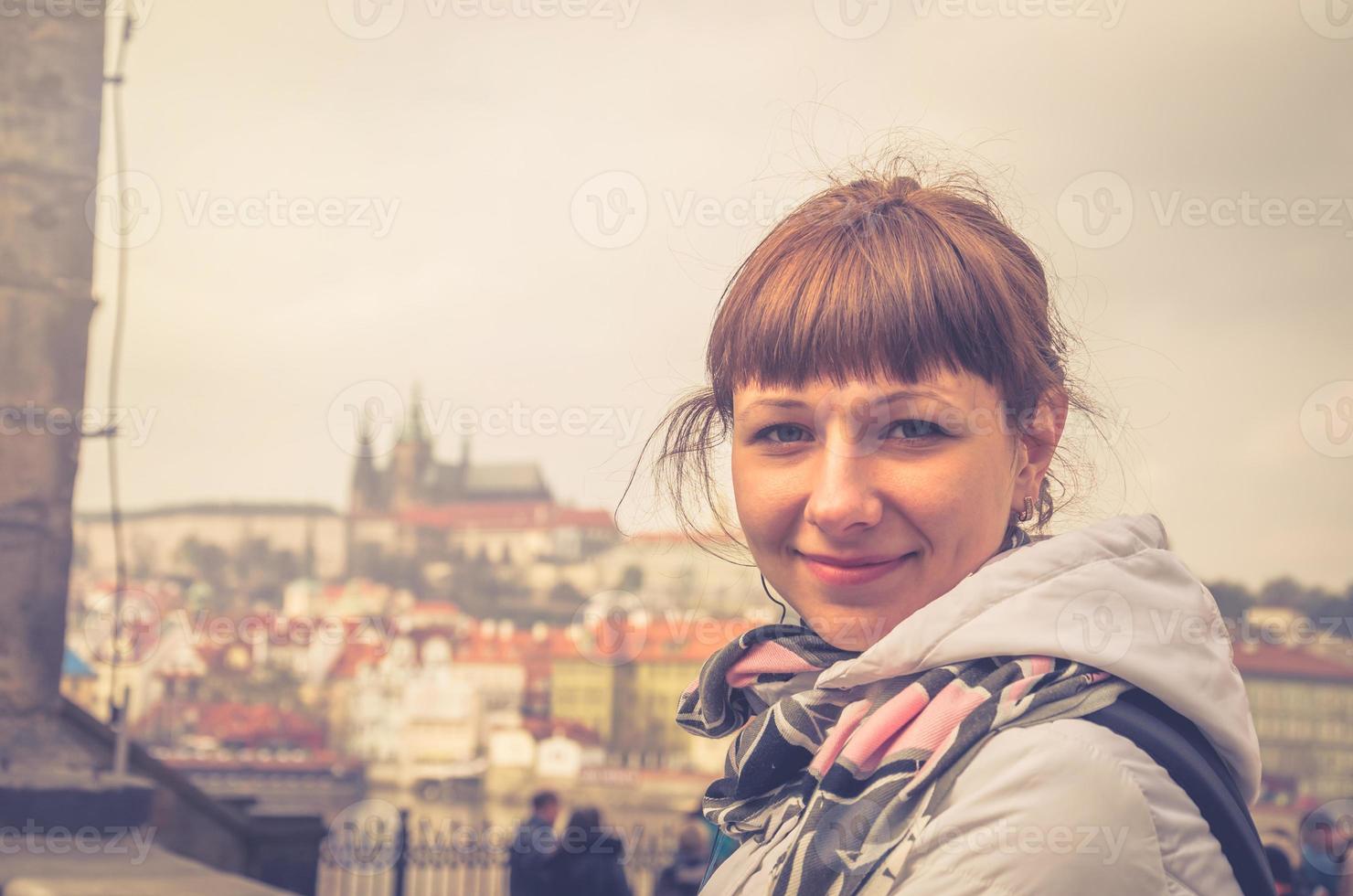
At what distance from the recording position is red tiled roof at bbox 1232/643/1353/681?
193ft

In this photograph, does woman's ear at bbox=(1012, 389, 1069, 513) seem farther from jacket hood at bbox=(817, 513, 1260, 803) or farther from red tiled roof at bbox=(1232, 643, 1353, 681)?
red tiled roof at bbox=(1232, 643, 1353, 681)

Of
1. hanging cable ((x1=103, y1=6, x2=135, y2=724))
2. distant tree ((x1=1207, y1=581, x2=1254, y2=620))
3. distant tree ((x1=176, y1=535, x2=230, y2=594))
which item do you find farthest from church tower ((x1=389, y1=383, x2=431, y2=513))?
hanging cable ((x1=103, y1=6, x2=135, y2=724))

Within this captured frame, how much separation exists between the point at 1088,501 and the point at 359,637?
69368mm

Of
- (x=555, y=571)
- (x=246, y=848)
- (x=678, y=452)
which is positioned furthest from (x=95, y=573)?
(x=678, y=452)

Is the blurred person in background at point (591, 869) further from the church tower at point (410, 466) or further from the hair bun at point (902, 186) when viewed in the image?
the church tower at point (410, 466)

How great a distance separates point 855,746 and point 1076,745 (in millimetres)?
197

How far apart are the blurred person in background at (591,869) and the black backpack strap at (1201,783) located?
5.84m

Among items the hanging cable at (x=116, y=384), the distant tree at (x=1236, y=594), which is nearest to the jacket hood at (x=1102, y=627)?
the hanging cable at (x=116, y=384)

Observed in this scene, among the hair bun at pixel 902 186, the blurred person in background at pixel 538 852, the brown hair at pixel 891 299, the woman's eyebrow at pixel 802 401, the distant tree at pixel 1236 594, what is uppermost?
the hair bun at pixel 902 186

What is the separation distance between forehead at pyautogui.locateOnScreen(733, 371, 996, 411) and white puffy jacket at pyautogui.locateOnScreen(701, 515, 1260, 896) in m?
0.15

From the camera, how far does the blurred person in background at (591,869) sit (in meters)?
6.58

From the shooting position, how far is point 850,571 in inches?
43.7

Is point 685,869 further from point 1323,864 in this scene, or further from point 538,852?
point 1323,864

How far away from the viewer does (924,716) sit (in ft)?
3.10
